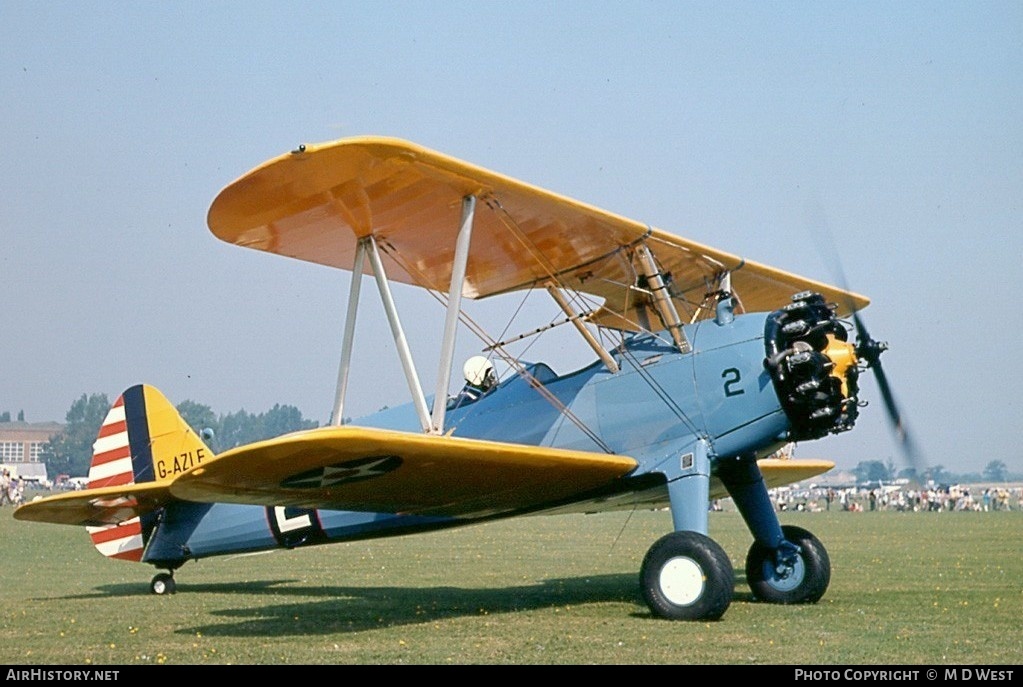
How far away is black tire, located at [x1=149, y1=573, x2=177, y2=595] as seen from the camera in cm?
1113

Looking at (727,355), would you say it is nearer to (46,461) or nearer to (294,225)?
(294,225)

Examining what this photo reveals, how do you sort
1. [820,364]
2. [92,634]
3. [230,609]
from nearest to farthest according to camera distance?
[92,634]
[820,364]
[230,609]

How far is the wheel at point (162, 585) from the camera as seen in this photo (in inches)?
439

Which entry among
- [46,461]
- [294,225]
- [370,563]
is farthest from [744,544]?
[46,461]

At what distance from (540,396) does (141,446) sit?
5.38 metres

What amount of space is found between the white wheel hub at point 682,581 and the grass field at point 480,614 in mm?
226

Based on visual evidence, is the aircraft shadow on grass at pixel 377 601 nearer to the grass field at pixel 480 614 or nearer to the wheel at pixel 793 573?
the grass field at pixel 480 614

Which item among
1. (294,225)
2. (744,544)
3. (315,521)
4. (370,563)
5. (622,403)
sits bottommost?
(744,544)

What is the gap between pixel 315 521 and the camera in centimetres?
1038

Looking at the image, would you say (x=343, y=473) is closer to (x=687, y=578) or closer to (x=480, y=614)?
(x=480, y=614)

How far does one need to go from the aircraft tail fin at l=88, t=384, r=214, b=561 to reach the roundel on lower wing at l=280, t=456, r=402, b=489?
14.8 feet

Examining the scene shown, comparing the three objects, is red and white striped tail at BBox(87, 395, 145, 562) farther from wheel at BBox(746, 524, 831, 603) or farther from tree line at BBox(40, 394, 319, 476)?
tree line at BBox(40, 394, 319, 476)

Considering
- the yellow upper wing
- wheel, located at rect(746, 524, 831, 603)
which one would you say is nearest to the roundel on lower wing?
the yellow upper wing

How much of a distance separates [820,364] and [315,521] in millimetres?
4911
